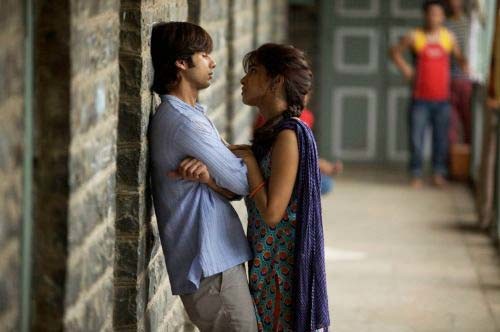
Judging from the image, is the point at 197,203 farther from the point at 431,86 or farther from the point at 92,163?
the point at 431,86

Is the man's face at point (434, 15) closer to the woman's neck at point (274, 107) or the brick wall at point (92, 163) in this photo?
the woman's neck at point (274, 107)

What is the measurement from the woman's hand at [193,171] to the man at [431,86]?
7410 mm

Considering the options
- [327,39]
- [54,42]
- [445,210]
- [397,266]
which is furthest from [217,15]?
[327,39]

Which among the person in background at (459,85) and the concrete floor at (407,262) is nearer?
the concrete floor at (407,262)

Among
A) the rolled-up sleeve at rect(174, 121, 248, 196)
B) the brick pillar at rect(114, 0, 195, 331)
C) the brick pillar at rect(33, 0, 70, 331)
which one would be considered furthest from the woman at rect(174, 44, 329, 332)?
the brick pillar at rect(33, 0, 70, 331)

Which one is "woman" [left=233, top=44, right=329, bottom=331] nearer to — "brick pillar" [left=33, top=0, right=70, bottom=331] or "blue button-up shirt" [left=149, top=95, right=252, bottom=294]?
"blue button-up shirt" [left=149, top=95, right=252, bottom=294]

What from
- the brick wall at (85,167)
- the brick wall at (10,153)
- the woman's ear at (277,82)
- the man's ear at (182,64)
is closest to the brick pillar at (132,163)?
the brick wall at (85,167)

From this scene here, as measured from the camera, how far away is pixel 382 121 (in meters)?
12.5

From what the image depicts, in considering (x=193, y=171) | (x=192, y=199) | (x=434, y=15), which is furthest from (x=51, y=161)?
(x=434, y=15)

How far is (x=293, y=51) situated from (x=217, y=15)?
245cm

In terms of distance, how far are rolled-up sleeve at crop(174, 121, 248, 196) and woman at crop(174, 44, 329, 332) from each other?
0.34ft

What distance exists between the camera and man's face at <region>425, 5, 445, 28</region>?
34.8 ft

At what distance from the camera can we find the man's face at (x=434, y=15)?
1061cm

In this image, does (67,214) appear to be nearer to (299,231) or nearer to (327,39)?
(299,231)
